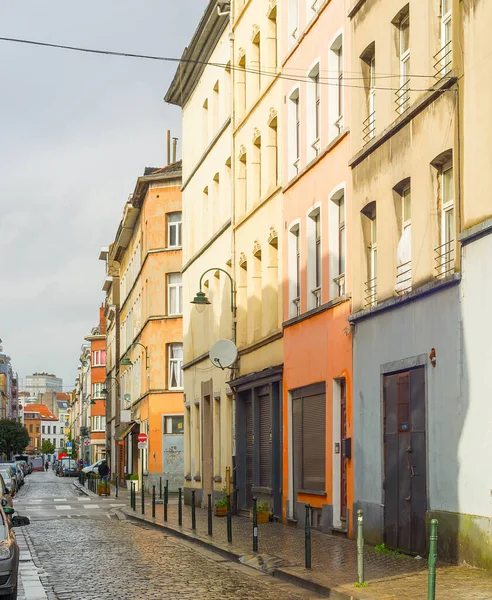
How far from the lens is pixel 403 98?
20.9 meters

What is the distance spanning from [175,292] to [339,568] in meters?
41.0

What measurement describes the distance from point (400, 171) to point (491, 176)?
432 centimetres

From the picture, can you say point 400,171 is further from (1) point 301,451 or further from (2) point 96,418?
(2) point 96,418

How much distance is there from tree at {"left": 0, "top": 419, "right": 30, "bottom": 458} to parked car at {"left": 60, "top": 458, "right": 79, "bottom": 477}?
124 feet

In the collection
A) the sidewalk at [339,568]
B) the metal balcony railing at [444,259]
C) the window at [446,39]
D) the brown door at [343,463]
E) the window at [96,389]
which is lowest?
the sidewalk at [339,568]

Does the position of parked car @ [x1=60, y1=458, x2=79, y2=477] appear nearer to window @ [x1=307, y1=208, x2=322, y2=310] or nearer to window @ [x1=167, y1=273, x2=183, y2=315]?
window @ [x1=167, y1=273, x2=183, y2=315]

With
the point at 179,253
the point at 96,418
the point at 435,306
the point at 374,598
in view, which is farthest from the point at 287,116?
the point at 96,418

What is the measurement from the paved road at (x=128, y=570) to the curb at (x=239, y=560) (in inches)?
6.0

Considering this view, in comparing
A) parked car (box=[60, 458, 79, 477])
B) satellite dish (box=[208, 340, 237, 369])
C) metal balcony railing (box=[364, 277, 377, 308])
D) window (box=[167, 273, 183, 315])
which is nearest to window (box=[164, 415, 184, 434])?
window (box=[167, 273, 183, 315])

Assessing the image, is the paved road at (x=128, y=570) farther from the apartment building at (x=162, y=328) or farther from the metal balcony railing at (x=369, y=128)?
the apartment building at (x=162, y=328)

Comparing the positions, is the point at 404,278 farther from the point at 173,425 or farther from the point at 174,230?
the point at 174,230

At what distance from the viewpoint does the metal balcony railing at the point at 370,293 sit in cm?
2239

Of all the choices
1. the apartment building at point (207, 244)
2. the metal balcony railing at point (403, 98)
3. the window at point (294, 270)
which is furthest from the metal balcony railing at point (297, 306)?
the metal balcony railing at point (403, 98)

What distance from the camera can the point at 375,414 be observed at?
70.6 ft
